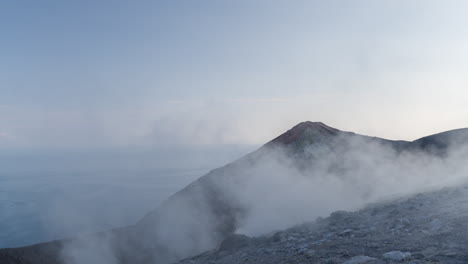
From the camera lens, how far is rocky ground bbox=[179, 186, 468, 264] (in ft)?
26.6

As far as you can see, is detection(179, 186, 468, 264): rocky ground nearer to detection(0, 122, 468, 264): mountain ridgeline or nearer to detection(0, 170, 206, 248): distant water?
detection(0, 122, 468, 264): mountain ridgeline

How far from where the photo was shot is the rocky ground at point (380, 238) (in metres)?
8.10

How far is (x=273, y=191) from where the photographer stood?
26.7 metres

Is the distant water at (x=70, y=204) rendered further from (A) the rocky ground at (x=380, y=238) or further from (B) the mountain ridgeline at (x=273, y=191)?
(A) the rocky ground at (x=380, y=238)

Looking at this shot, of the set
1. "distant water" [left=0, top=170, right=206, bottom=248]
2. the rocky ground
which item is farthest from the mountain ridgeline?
"distant water" [left=0, top=170, right=206, bottom=248]

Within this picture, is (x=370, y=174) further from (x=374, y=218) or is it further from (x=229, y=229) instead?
(x=374, y=218)

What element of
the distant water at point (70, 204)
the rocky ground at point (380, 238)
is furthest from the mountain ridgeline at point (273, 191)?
the distant water at point (70, 204)

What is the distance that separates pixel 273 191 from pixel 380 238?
17096mm

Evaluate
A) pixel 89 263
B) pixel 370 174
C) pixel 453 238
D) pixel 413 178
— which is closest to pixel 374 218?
pixel 453 238

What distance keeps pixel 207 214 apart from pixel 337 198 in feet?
33.4

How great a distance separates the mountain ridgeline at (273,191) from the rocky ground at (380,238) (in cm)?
804

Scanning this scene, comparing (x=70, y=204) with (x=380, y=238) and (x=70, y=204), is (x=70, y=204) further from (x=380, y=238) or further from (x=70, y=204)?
(x=380, y=238)

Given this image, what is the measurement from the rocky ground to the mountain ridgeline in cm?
804

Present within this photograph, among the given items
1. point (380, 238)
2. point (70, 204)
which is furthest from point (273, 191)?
point (70, 204)
